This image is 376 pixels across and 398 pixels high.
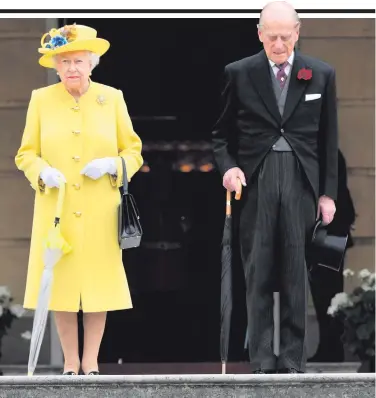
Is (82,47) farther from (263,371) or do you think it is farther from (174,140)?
(174,140)

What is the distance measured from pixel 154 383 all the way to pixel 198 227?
10.9 ft

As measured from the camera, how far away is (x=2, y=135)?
10.1m

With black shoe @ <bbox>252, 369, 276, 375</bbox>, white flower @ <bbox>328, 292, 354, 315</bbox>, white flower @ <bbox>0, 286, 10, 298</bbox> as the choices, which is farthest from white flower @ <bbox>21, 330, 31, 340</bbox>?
black shoe @ <bbox>252, 369, 276, 375</bbox>

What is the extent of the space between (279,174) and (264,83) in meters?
0.43

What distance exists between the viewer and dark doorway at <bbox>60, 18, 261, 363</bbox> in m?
10.0

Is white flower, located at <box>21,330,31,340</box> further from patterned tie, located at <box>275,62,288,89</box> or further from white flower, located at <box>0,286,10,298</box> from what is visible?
patterned tie, located at <box>275,62,288,89</box>

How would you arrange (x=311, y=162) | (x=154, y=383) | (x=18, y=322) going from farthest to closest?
(x=18, y=322) < (x=311, y=162) < (x=154, y=383)

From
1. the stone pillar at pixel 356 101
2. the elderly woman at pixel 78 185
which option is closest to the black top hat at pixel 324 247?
the elderly woman at pixel 78 185

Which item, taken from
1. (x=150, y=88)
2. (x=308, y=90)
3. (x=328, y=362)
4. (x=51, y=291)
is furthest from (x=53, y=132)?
(x=328, y=362)

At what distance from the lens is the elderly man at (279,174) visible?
24.4ft

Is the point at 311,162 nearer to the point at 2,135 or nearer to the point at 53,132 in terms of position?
the point at 53,132

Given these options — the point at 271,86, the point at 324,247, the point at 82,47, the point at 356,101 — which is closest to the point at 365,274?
the point at 356,101

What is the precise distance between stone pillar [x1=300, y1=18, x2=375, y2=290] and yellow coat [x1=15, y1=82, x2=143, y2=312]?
8.75ft

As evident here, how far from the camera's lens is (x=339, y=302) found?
9930 millimetres
